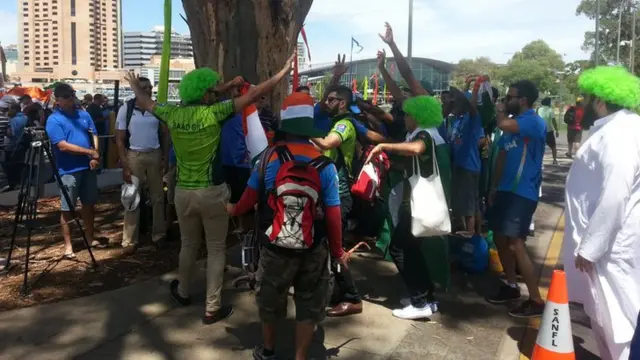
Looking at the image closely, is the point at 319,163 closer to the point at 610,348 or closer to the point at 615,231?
the point at 615,231

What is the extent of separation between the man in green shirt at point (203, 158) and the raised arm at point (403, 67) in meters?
1.48

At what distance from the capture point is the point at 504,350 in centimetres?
439

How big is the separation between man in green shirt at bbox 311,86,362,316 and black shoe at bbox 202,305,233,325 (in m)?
0.84

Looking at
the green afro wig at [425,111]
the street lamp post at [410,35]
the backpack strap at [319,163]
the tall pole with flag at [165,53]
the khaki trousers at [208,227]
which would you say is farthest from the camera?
the street lamp post at [410,35]

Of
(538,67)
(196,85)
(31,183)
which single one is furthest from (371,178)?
(538,67)

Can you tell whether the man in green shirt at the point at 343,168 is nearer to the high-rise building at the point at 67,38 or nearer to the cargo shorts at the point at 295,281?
the cargo shorts at the point at 295,281

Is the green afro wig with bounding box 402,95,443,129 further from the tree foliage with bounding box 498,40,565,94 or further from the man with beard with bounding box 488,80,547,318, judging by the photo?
the tree foliage with bounding box 498,40,565,94

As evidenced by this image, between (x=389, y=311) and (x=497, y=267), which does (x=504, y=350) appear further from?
(x=497, y=267)

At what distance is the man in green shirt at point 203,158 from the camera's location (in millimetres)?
4301

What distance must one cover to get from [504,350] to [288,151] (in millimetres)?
2301

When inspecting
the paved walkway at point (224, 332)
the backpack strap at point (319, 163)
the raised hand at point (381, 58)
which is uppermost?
the raised hand at point (381, 58)

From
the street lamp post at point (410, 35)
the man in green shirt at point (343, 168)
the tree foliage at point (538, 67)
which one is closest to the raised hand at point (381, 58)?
the man in green shirt at point (343, 168)

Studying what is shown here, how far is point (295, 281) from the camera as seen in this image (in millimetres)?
3701

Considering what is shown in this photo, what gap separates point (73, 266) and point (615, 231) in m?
5.09
